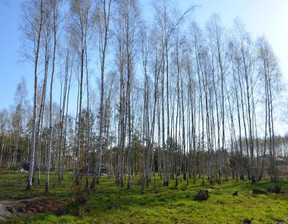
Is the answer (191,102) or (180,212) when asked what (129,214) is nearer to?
(180,212)

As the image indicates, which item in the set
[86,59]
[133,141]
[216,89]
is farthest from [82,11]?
[133,141]

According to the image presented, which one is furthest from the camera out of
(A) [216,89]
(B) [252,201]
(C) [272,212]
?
(A) [216,89]

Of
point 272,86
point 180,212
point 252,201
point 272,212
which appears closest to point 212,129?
point 272,86

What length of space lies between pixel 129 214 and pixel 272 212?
5.21 m

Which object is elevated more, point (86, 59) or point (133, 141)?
point (86, 59)

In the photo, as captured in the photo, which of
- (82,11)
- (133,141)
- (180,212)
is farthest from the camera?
(133,141)

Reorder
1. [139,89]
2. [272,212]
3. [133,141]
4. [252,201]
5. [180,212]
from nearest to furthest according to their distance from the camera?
[180,212] → [272,212] → [252,201] → [139,89] → [133,141]

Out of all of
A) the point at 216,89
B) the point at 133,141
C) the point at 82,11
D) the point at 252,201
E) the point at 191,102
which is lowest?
the point at 252,201

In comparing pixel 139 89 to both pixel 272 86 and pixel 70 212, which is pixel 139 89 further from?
pixel 70 212

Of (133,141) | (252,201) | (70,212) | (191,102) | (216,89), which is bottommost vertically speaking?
(252,201)

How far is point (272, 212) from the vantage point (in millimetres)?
7191

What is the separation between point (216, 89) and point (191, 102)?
110 inches

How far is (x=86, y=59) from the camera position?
1541 cm

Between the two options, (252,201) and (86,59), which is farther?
(86,59)
